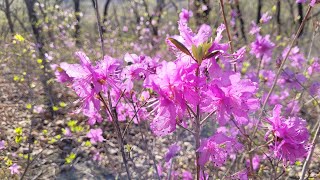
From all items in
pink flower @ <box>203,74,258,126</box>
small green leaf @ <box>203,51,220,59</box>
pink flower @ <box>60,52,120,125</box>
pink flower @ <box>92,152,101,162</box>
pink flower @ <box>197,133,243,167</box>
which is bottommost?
pink flower @ <box>197,133,243,167</box>

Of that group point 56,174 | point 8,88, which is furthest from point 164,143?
point 8,88

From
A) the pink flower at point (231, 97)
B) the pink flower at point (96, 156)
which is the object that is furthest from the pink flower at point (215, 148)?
the pink flower at point (96, 156)

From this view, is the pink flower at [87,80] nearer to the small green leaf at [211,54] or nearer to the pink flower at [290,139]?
the small green leaf at [211,54]

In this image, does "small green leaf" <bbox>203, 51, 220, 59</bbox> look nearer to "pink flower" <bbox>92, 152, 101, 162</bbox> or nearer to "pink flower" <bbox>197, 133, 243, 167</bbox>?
"pink flower" <bbox>197, 133, 243, 167</bbox>

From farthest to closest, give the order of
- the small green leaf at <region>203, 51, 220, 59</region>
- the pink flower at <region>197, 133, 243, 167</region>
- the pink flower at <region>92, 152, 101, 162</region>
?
the pink flower at <region>92, 152, 101, 162</region>, the pink flower at <region>197, 133, 243, 167</region>, the small green leaf at <region>203, 51, 220, 59</region>

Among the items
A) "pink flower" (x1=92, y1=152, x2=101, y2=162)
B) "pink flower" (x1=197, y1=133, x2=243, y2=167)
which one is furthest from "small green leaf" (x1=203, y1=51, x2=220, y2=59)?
"pink flower" (x1=92, y1=152, x2=101, y2=162)
